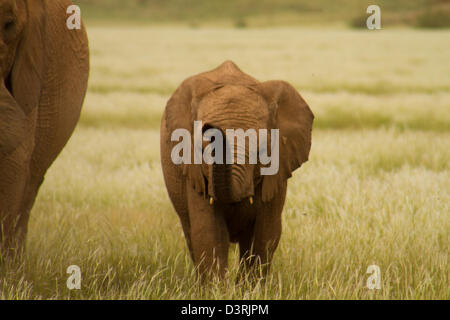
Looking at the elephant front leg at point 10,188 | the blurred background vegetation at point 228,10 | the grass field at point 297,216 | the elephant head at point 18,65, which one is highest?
the blurred background vegetation at point 228,10

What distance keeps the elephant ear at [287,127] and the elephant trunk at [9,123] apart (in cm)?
130

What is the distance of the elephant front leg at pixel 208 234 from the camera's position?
3619 millimetres

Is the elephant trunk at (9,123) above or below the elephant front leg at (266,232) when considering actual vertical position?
above

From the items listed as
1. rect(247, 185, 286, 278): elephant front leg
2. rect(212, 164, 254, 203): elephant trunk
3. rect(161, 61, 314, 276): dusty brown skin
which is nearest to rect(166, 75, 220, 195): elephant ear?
rect(161, 61, 314, 276): dusty brown skin

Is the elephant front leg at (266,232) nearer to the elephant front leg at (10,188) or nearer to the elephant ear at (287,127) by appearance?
the elephant ear at (287,127)

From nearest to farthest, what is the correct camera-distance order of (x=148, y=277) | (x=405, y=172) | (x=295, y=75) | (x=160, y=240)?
(x=148, y=277) → (x=160, y=240) → (x=405, y=172) → (x=295, y=75)

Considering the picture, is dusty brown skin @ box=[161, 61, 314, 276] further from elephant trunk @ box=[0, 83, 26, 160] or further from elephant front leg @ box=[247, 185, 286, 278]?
elephant trunk @ box=[0, 83, 26, 160]

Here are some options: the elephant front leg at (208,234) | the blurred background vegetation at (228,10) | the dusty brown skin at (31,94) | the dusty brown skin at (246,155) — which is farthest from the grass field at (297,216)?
the blurred background vegetation at (228,10)

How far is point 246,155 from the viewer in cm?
341

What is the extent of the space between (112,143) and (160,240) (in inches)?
174

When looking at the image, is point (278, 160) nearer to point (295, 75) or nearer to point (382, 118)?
point (382, 118)

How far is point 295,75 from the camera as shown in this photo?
51.6 feet

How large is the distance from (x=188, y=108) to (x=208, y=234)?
0.70 meters

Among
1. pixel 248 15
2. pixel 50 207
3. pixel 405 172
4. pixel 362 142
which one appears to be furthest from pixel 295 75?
pixel 248 15
